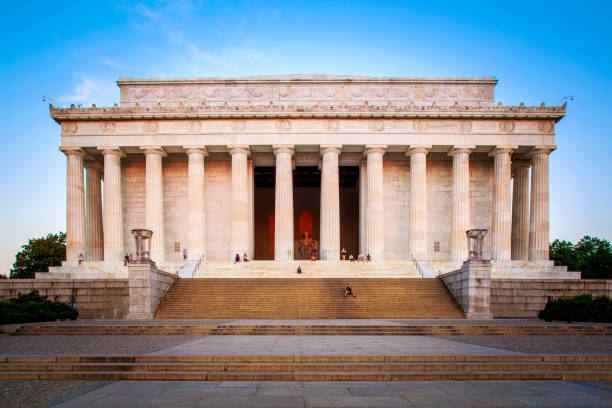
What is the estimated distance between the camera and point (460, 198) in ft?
139

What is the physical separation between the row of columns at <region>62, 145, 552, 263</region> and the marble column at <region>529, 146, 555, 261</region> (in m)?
0.08

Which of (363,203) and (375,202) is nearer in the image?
(375,202)

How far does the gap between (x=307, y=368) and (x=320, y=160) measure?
3514cm

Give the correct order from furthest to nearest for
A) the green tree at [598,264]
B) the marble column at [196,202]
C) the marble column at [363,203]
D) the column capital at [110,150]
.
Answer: the green tree at [598,264], the marble column at [363,203], the column capital at [110,150], the marble column at [196,202]

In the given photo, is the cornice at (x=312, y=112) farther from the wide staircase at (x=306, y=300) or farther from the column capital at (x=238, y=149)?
the wide staircase at (x=306, y=300)

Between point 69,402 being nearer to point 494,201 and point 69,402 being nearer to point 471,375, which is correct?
point 471,375

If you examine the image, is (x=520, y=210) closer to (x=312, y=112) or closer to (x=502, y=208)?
(x=502, y=208)

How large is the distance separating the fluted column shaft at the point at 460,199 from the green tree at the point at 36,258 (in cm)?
5544

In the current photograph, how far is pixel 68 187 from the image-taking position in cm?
4256

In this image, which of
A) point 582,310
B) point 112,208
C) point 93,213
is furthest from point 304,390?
point 93,213

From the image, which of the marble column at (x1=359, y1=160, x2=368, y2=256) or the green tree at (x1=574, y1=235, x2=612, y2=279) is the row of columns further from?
the green tree at (x1=574, y1=235, x2=612, y2=279)

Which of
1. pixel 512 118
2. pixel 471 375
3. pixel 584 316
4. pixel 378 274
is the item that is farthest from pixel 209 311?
pixel 512 118

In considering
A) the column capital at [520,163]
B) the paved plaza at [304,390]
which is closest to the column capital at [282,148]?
the column capital at [520,163]

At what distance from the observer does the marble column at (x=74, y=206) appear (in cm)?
4200
